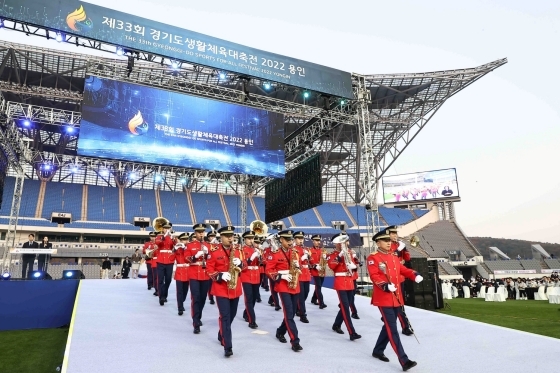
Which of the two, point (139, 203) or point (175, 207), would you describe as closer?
point (139, 203)

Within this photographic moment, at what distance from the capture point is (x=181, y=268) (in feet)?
26.4

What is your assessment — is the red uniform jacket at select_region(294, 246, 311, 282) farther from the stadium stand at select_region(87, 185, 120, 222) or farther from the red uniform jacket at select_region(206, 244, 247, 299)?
the stadium stand at select_region(87, 185, 120, 222)

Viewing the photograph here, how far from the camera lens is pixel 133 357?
16.1ft

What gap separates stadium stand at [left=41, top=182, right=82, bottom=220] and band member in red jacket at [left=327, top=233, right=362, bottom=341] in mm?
34025

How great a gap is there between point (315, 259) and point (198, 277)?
12.1 ft

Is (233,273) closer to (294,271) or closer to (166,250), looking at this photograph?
(294,271)

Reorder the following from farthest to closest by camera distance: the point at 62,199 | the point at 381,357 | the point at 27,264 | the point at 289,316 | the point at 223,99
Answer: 1. the point at 62,199
2. the point at 223,99
3. the point at 27,264
4. the point at 289,316
5. the point at 381,357

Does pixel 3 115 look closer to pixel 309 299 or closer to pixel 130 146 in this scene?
pixel 130 146

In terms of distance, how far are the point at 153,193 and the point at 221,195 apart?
25.4 ft

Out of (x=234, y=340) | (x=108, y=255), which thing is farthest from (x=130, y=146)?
(x=108, y=255)

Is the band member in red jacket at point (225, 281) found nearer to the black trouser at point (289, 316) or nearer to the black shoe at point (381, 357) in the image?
the black trouser at point (289, 316)

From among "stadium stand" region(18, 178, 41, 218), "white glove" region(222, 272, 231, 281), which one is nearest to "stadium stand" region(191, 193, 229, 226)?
"stadium stand" region(18, 178, 41, 218)

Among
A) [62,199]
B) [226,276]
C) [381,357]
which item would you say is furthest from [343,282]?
[62,199]

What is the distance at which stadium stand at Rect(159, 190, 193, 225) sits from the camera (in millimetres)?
38500
